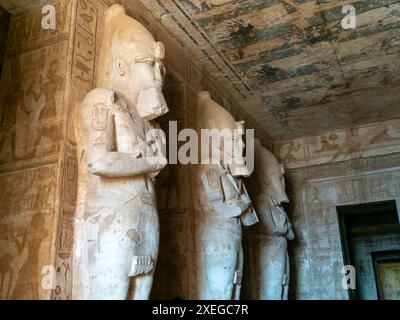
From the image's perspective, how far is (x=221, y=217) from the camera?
4566 mm

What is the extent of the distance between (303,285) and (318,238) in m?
0.88

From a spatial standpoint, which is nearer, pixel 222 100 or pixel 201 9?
pixel 201 9

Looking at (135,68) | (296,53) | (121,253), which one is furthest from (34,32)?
(296,53)

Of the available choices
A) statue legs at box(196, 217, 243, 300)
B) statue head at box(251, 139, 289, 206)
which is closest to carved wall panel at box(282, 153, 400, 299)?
statue head at box(251, 139, 289, 206)

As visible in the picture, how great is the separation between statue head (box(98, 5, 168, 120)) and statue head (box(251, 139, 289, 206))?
10.9 ft

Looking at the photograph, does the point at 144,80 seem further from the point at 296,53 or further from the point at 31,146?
the point at 296,53

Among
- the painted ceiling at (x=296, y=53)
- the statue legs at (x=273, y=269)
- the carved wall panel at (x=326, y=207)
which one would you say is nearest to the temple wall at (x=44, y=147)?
the painted ceiling at (x=296, y=53)

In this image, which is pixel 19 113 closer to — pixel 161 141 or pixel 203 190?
pixel 161 141

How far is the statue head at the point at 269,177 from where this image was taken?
639cm

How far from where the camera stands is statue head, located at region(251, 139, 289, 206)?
639 centimetres

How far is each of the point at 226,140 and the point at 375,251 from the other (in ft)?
→ 25.8

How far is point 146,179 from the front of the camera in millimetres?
3232

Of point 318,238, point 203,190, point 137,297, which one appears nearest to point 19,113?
point 137,297

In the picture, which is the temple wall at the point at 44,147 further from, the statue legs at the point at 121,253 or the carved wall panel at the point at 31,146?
the statue legs at the point at 121,253
